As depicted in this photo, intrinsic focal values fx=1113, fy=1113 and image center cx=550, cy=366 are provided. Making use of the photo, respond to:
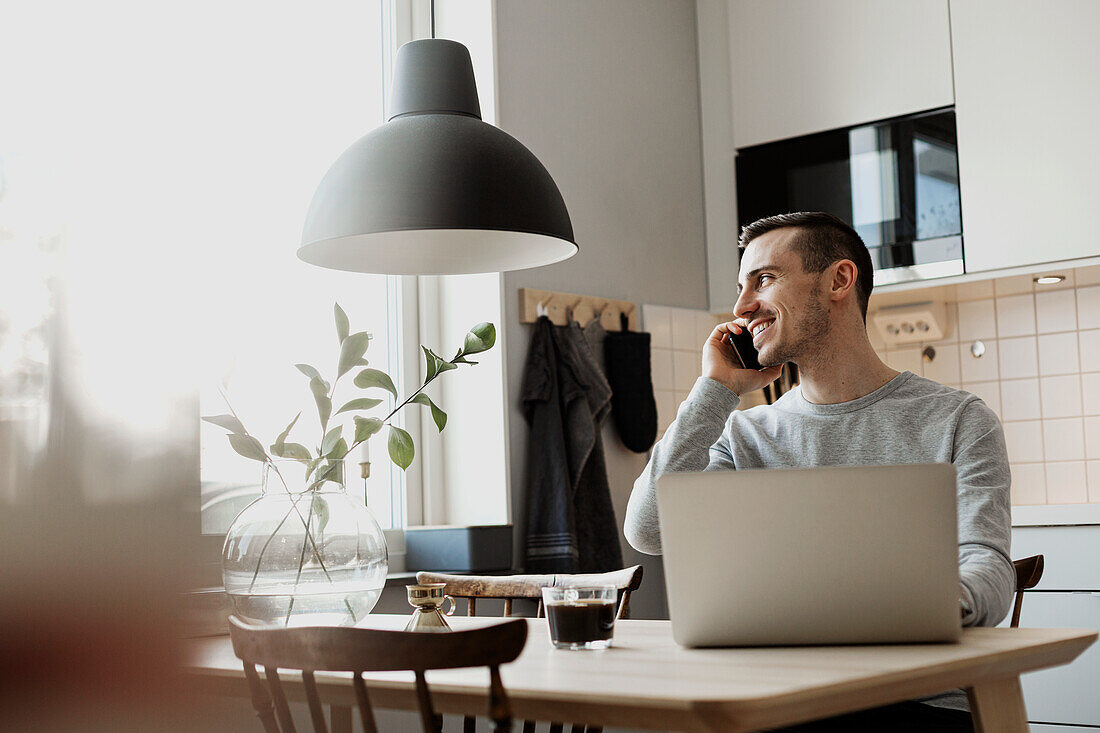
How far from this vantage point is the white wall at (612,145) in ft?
10.4

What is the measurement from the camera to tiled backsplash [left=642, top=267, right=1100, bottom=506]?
3377mm

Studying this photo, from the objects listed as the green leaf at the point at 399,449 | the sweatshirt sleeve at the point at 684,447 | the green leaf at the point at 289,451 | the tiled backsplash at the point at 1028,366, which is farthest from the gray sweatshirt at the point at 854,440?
the tiled backsplash at the point at 1028,366

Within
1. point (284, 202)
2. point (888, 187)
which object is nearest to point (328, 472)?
point (284, 202)

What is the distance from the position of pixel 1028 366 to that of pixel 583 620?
262 cm

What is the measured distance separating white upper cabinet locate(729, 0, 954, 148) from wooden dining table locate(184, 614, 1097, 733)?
2579 millimetres

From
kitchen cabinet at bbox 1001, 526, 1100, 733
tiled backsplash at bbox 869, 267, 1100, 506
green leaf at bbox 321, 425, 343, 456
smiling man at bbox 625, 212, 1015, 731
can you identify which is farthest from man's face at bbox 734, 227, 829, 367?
tiled backsplash at bbox 869, 267, 1100, 506

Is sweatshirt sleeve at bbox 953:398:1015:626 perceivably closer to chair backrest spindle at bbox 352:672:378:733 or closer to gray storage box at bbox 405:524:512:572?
chair backrest spindle at bbox 352:672:378:733

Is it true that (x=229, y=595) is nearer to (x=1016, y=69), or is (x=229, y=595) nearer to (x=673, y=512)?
(x=673, y=512)

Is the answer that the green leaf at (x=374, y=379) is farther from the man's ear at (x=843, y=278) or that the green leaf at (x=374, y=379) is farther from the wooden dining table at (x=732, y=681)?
the man's ear at (x=843, y=278)

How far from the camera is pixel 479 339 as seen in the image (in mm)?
1685

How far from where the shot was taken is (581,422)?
304 cm

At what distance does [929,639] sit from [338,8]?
7.92 ft

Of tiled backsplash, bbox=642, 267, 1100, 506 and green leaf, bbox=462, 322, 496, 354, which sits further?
tiled backsplash, bbox=642, 267, 1100, 506

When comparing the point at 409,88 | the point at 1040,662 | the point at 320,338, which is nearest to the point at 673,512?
the point at 1040,662
